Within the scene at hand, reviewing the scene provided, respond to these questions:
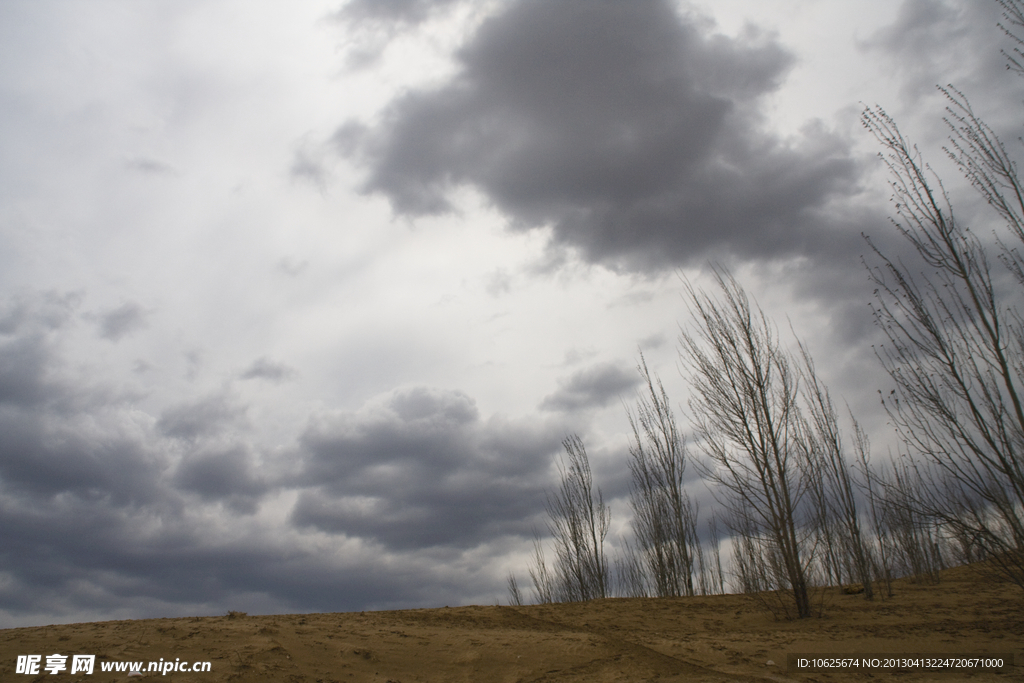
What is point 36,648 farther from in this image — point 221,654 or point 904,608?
point 904,608

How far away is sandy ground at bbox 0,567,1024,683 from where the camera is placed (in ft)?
→ 25.0

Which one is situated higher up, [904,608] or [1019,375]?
[1019,375]

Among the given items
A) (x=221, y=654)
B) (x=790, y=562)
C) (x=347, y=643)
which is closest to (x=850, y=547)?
(x=790, y=562)

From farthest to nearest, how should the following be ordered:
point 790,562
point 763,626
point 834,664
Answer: point 790,562 → point 763,626 → point 834,664

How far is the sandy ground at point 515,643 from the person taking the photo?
25.0 ft

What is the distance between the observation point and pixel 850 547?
17125mm

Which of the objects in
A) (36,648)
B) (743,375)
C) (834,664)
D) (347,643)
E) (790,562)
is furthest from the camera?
(743,375)

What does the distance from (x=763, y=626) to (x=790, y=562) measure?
66.6 inches

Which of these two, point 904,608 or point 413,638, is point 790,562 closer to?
point 904,608

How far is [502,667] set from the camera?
8352mm

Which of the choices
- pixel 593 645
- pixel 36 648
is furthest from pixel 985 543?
pixel 36 648

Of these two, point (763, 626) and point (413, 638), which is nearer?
point (413, 638)

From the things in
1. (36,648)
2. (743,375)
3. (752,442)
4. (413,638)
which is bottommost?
(413,638)

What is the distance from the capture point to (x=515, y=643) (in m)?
9.15
